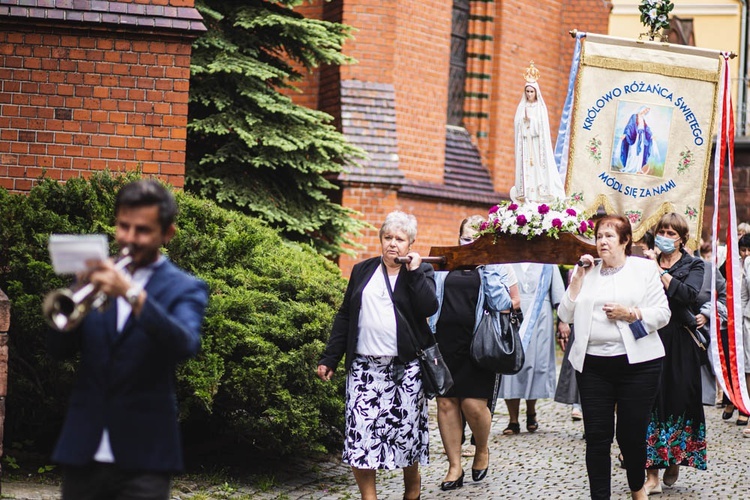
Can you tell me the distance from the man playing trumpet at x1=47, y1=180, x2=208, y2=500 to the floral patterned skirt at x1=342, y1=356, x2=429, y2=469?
3020mm

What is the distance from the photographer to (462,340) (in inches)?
329

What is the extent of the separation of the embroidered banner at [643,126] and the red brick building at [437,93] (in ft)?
19.4

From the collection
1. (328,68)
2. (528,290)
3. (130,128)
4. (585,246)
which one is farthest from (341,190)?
(585,246)

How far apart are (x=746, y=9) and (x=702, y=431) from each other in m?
22.1

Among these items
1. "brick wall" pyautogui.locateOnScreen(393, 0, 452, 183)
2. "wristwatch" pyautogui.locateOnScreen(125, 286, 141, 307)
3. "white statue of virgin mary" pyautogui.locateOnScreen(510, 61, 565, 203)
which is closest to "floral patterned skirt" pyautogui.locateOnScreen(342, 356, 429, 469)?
"white statue of virgin mary" pyautogui.locateOnScreen(510, 61, 565, 203)

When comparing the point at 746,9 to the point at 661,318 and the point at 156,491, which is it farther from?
the point at 156,491

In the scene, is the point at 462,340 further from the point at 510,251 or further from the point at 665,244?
the point at 665,244

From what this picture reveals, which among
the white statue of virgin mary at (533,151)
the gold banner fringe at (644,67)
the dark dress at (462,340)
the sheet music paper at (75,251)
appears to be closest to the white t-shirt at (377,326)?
the dark dress at (462,340)

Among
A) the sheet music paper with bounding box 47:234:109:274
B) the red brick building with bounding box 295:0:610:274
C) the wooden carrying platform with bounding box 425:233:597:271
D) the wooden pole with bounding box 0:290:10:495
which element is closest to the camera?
the sheet music paper with bounding box 47:234:109:274

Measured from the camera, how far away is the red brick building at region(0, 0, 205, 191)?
30.0 feet

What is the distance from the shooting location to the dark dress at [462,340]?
8320 millimetres

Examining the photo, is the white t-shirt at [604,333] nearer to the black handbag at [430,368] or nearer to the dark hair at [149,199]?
the black handbag at [430,368]

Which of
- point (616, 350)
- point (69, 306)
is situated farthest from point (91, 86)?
point (69, 306)

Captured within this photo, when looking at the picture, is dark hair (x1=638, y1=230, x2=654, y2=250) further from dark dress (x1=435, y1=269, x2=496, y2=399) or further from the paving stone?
the paving stone
